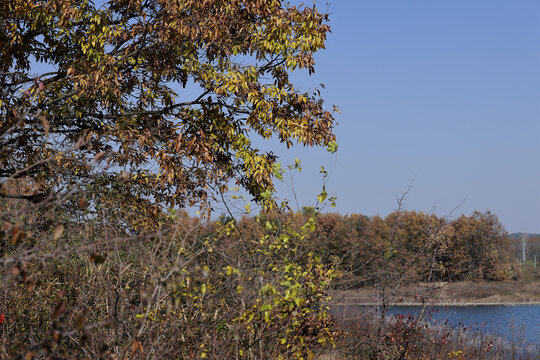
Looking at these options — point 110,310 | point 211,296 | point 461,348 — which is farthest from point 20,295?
point 461,348

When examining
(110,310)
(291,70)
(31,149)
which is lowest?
(110,310)

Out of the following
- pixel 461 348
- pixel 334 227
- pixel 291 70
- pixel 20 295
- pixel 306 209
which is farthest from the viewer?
pixel 334 227

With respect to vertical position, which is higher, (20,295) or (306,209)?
(306,209)

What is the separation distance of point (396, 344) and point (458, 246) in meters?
50.8

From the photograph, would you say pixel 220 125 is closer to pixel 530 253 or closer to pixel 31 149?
pixel 31 149

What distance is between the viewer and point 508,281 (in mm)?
55062

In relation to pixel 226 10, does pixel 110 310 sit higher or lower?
lower

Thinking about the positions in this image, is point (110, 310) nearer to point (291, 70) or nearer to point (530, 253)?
point (291, 70)

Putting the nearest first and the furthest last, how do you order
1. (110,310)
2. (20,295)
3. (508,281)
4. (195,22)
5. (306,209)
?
(110,310), (306,209), (20,295), (195,22), (508,281)

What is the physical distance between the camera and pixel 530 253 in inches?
3816

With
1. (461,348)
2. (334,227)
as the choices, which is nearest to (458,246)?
(334,227)

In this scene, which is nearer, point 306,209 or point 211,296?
point 211,296

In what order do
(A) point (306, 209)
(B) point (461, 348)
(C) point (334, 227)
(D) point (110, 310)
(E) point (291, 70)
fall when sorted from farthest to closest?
(C) point (334, 227)
(B) point (461, 348)
(E) point (291, 70)
(A) point (306, 209)
(D) point (110, 310)

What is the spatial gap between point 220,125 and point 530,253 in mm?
100061
